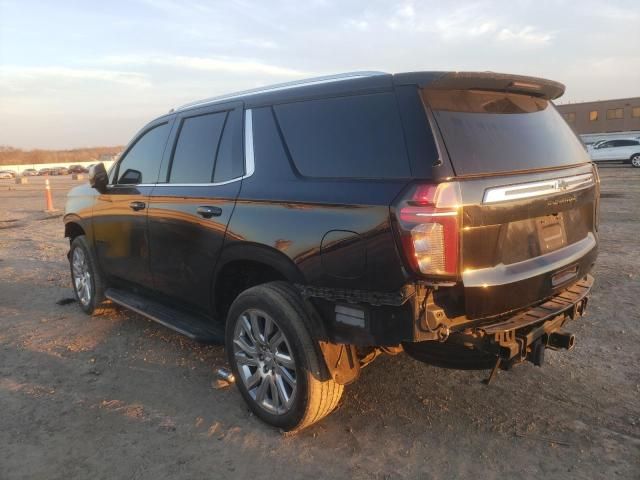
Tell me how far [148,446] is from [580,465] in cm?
240

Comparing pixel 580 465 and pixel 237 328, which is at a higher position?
pixel 237 328

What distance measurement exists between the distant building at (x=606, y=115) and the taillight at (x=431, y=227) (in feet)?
180

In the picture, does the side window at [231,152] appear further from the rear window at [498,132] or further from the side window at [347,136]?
the rear window at [498,132]

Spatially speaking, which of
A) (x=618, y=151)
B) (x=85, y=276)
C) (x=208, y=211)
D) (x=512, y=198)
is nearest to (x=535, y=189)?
(x=512, y=198)

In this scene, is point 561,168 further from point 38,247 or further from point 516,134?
point 38,247

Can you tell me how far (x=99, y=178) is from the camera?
4918 millimetres

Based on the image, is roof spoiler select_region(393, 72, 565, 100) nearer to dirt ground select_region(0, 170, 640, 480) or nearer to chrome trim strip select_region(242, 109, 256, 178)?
chrome trim strip select_region(242, 109, 256, 178)

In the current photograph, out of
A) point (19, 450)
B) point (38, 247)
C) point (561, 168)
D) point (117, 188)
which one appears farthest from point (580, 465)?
point (38, 247)

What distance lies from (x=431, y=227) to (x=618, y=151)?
2926 cm

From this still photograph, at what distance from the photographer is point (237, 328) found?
3357 mm

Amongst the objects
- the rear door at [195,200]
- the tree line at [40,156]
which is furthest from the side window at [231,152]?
the tree line at [40,156]

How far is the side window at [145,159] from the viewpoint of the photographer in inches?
173

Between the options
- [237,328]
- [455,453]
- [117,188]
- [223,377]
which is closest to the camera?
[455,453]

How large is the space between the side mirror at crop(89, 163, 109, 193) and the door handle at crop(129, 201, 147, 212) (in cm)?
64
